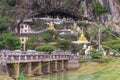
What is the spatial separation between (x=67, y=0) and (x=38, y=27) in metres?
6.70

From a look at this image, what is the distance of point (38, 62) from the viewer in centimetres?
2564

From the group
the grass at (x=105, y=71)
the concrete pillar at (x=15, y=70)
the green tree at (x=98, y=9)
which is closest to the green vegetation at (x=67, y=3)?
the green tree at (x=98, y=9)

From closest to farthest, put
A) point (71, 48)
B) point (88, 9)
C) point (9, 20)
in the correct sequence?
point (71, 48) → point (9, 20) → point (88, 9)

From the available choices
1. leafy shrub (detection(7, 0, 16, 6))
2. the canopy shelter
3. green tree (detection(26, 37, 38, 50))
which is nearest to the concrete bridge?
the canopy shelter

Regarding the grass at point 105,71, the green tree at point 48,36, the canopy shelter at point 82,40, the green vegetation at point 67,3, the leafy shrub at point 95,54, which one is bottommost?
the leafy shrub at point 95,54

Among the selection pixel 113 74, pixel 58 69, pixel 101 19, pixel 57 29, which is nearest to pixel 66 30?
pixel 57 29

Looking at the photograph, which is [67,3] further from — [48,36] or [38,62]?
[38,62]

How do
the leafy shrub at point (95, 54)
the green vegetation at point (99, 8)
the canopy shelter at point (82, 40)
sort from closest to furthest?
the leafy shrub at point (95, 54), the canopy shelter at point (82, 40), the green vegetation at point (99, 8)

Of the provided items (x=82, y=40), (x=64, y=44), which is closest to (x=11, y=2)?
(x=82, y=40)

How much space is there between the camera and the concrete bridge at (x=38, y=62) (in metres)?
19.9

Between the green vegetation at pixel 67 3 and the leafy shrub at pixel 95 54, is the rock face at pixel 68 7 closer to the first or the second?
the green vegetation at pixel 67 3

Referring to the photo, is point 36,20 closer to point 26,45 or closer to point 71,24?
point 71,24

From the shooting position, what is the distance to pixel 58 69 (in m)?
28.4

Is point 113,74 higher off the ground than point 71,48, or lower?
higher
